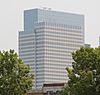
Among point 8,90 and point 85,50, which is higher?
point 85,50

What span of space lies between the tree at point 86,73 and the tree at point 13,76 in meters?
12.9

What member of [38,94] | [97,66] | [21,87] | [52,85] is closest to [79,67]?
[97,66]

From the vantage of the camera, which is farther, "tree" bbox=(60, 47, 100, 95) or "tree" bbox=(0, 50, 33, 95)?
"tree" bbox=(0, 50, 33, 95)

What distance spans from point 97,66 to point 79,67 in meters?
2.12

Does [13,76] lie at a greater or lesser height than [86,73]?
lesser

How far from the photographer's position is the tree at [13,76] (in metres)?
74.1

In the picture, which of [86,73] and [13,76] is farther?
[13,76]

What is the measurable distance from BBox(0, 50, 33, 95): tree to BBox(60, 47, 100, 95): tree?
507 inches

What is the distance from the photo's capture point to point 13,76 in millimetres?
74062

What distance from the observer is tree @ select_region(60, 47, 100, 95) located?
60.5m

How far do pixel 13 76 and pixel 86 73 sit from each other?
16215 millimetres

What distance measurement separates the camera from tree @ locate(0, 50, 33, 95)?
243ft

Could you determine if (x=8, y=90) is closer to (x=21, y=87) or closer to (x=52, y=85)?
(x=21, y=87)

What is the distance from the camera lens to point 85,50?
63812mm
